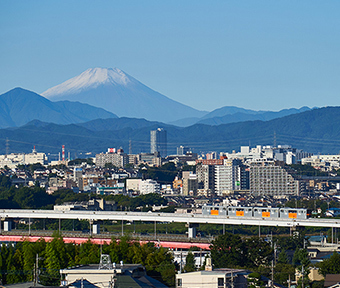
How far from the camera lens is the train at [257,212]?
53125 millimetres

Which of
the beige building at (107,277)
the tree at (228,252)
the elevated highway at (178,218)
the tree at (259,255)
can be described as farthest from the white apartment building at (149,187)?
the beige building at (107,277)

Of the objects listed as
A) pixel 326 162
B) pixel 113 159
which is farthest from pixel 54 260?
pixel 113 159

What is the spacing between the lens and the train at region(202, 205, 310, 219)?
53125 millimetres

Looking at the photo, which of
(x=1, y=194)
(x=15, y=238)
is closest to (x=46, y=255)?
(x=15, y=238)

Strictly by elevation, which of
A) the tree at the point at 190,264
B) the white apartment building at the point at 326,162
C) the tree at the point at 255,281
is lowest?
the tree at the point at 190,264

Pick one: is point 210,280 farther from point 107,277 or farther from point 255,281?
point 107,277

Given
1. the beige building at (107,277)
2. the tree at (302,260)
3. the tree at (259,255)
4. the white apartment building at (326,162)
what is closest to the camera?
the beige building at (107,277)

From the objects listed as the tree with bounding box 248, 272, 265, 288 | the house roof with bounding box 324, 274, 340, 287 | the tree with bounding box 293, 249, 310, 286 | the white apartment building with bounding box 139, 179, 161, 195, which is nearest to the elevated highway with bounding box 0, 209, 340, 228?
the tree with bounding box 293, 249, 310, 286

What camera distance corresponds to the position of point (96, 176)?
118m

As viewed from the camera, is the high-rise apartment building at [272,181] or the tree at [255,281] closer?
the tree at [255,281]

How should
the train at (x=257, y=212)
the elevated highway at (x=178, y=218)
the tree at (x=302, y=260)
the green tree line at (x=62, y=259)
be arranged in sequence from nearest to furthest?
1. the green tree line at (x=62, y=259)
2. the tree at (x=302, y=260)
3. the elevated highway at (x=178, y=218)
4. the train at (x=257, y=212)

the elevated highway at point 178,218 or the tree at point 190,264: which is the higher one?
the elevated highway at point 178,218

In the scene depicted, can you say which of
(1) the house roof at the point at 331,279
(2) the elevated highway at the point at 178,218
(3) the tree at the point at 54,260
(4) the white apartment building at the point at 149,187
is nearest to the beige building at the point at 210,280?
(1) the house roof at the point at 331,279

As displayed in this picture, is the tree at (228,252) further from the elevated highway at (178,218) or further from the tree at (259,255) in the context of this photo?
the elevated highway at (178,218)
